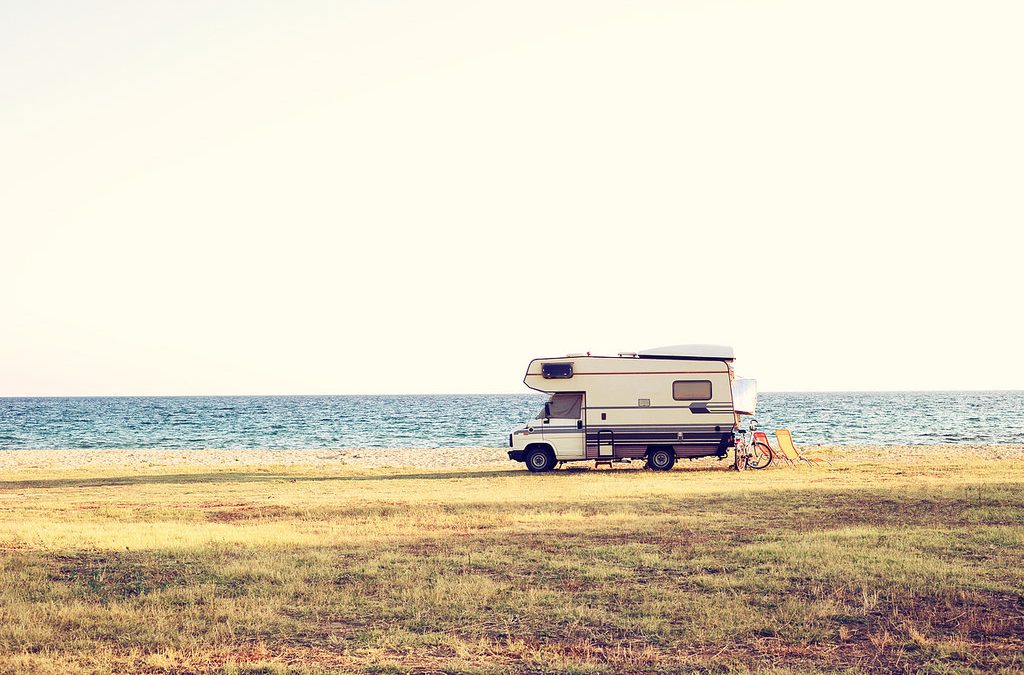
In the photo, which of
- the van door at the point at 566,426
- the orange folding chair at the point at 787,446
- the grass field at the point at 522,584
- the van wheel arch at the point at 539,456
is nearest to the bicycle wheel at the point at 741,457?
the orange folding chair at the point at 787,446

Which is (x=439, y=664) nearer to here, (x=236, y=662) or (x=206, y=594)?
(x=236, y=662)

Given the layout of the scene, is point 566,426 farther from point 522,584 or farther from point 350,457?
point 522,584

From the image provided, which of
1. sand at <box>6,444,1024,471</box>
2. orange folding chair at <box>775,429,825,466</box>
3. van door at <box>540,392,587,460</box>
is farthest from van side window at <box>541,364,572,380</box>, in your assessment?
orange folding chair at <box>775,429,825,466</box>

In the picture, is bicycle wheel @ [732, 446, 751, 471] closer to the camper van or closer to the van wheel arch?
the camper van

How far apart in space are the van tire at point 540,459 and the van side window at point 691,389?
3.97 metres

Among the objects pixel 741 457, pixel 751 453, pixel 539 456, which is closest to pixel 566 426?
pixel 539 456

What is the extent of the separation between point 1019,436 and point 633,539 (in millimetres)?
44608

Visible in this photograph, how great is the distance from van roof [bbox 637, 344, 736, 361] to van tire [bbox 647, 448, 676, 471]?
273cm

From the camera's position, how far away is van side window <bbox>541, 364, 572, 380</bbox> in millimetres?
26844

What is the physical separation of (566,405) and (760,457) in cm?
608

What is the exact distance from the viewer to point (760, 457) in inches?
1103

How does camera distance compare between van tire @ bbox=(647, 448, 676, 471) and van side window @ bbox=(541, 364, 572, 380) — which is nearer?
van side window @ bbox=(541, 364, 572, 380)

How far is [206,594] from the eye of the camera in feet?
32.5

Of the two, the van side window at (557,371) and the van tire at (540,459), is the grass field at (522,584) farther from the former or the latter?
the van tire at (540,459)
